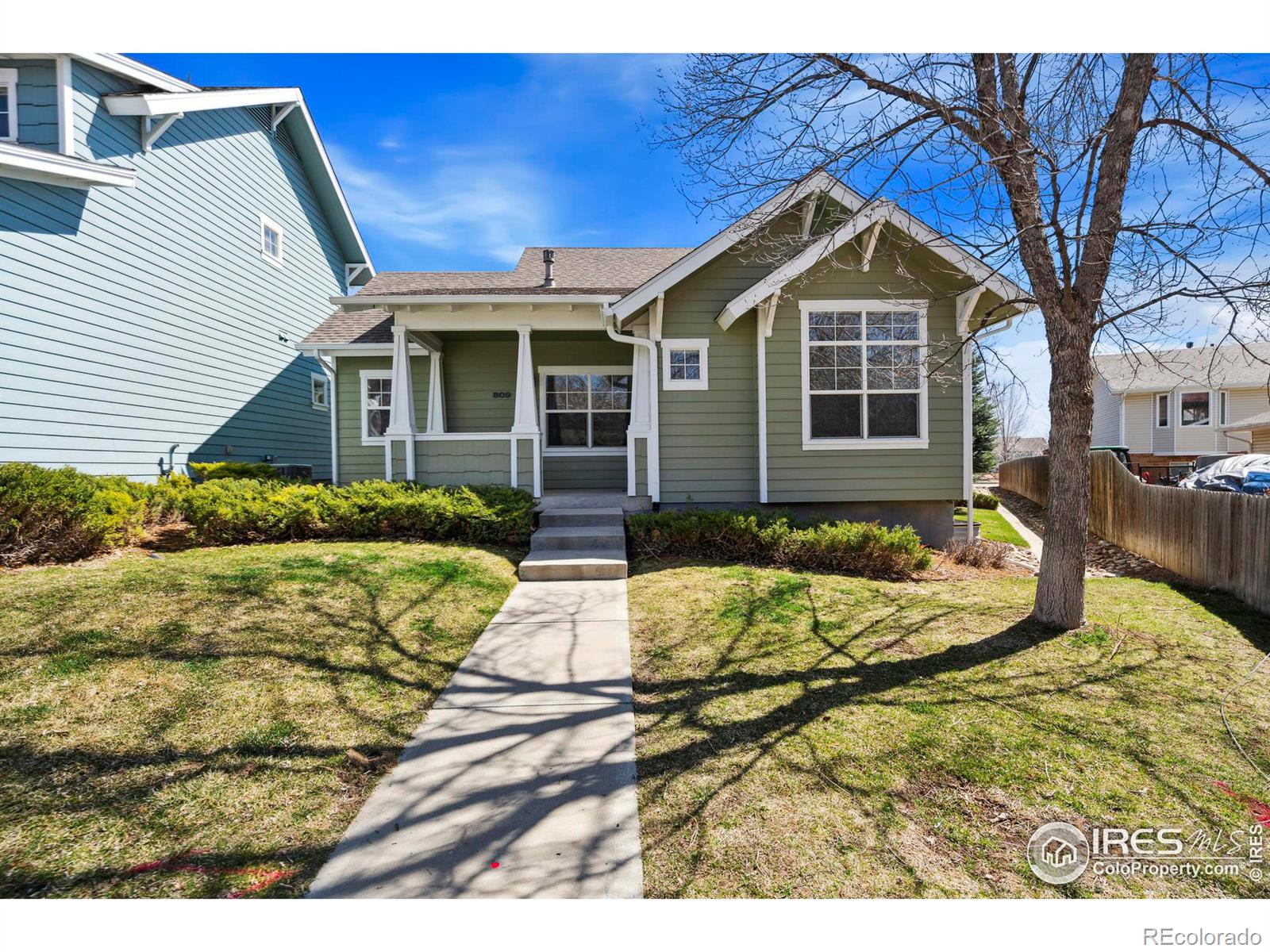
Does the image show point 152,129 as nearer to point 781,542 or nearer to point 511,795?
point 781,542

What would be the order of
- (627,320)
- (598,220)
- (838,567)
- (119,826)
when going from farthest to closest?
1. (598,220)
2. (627,320)
3. (838,567)
4. (119,826)

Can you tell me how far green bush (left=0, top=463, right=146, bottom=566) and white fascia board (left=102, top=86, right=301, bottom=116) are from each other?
6.29m

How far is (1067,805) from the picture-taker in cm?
278

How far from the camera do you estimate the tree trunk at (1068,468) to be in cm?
477

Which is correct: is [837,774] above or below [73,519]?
below

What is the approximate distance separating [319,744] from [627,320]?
23.8ft

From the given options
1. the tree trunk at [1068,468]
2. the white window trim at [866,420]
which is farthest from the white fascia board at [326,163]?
the tree trunk at [1068,468]

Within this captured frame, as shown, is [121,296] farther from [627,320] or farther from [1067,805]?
[1067,805]

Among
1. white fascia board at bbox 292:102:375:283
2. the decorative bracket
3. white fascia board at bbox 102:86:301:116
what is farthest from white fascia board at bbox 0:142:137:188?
white fascia board at bbox 292:102:375:283

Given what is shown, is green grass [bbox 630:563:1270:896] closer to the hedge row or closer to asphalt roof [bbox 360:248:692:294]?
the hedge row

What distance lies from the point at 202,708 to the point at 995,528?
13.4 m

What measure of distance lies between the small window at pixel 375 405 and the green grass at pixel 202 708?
5984 mm

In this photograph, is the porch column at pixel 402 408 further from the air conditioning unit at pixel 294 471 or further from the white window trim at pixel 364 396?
the air conditioning unit at pixel 294 471

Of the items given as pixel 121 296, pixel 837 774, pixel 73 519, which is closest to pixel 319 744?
pixel 837 774
